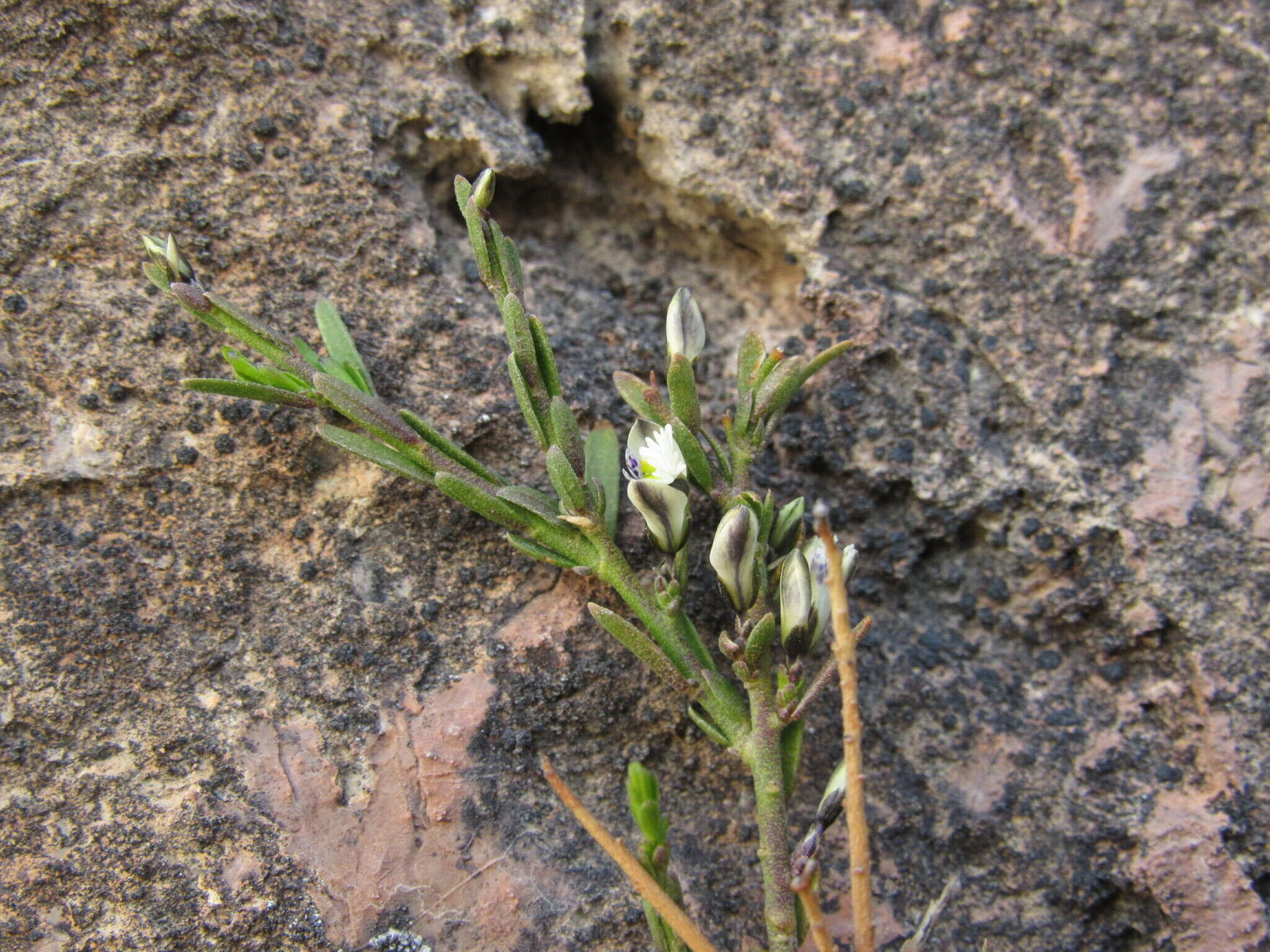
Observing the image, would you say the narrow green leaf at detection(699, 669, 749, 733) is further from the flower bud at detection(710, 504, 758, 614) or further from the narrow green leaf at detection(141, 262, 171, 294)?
the narrow green leaf at detection(141, 262, 171, 294)

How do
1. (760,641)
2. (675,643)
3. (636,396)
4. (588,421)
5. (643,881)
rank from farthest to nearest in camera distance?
(588,421) < (636,396) < (675,643) < (760,641) < (643,881)

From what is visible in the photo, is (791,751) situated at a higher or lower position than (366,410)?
lower

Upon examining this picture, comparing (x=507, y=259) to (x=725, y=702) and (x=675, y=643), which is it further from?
(x=725, y=702)

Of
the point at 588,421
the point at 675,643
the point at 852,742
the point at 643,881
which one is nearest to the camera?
the point at 852,742

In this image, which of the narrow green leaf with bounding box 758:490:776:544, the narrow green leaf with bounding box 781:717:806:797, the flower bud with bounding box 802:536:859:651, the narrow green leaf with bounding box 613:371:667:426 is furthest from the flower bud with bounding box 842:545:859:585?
the narrow green leaf with bounding box 613:371:667:426

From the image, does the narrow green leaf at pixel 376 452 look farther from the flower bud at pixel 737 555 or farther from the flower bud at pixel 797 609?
the flower bud at pixel 797 609

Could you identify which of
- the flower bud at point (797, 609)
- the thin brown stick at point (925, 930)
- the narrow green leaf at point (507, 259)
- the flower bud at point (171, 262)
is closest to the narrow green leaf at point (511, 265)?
the narrow green leaf at point (507, 259)

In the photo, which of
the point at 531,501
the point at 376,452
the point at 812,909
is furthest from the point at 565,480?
the point at 812,909
